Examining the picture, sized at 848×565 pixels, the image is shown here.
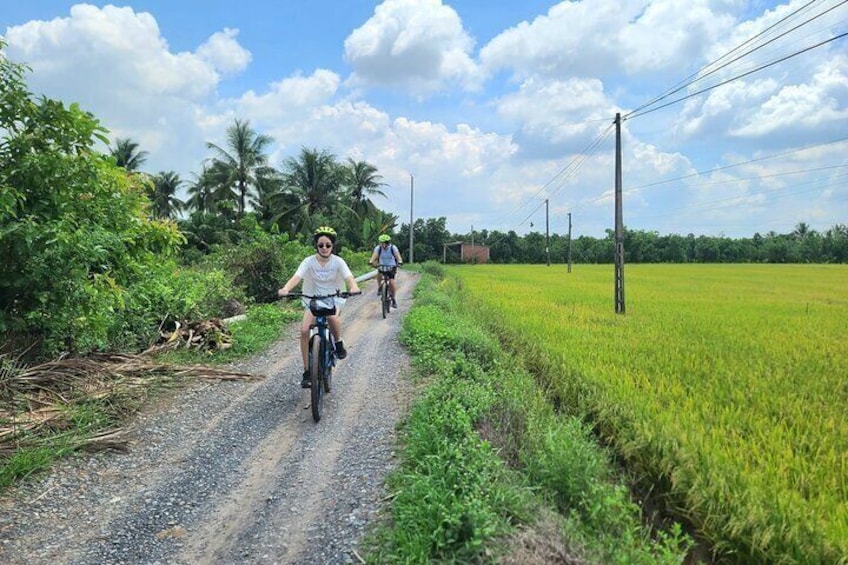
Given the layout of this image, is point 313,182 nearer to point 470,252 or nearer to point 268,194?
point 268,194

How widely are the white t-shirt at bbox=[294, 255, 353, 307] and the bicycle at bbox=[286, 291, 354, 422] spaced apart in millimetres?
98

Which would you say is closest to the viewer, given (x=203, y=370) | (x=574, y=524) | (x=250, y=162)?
(x=574, y=524)

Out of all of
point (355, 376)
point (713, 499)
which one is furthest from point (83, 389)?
point (713, 499)

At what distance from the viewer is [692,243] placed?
83188 mm

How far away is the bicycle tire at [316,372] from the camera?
5.06m

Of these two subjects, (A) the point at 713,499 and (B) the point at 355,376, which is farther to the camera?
(B) the point at 355,376

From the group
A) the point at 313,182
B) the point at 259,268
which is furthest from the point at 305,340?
the point at 313,182

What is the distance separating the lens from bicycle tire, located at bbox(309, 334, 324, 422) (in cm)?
506

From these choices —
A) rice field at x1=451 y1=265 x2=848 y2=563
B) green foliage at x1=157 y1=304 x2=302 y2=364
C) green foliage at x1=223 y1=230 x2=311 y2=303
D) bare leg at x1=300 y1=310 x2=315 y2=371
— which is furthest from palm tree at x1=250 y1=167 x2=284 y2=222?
bare leg at x1=300 y1=310 x2=315 y2=371

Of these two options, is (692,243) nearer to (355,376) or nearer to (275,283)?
(275,283)

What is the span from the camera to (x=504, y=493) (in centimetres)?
322

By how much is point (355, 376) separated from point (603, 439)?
10.4ft

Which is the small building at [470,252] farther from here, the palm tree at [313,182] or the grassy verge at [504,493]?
the grassy verge at [504,493]

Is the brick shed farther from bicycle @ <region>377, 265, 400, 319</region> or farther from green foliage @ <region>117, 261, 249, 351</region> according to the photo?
green foliage @ <region>117, 261, 249, 351</region>
